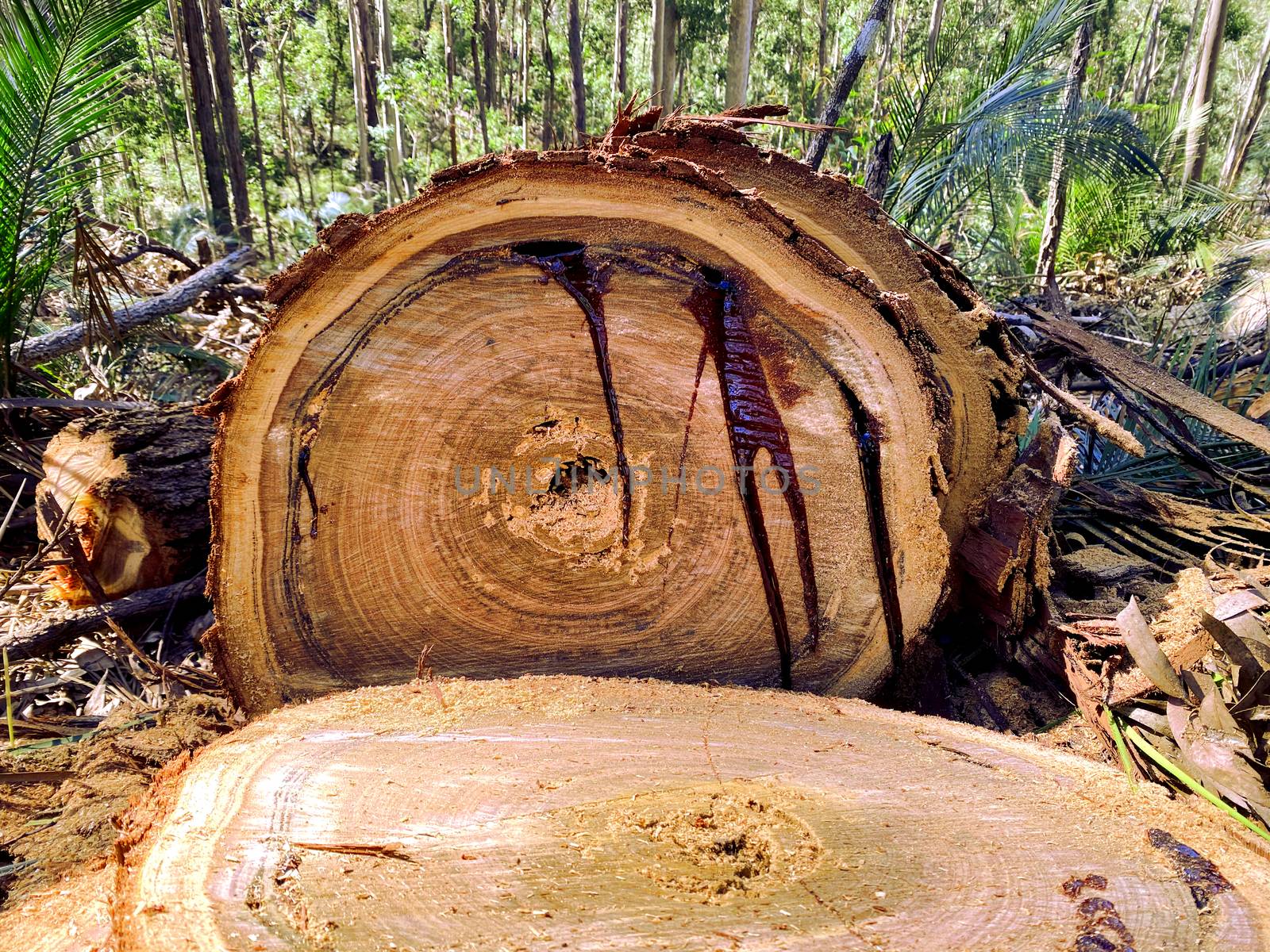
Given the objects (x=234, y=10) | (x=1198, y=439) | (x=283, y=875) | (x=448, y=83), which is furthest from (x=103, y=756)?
(x=234, y=10)

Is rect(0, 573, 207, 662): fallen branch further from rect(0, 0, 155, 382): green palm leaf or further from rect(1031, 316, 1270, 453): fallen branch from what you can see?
rect(1031, 316, 1270, 453): fallen branch

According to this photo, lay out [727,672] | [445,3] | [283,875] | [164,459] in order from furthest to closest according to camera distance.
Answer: [445,3] < [164,459] < [727,672] < [283,875]

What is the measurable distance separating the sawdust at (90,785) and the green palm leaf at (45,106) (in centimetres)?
183

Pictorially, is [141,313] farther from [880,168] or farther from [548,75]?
[548,75]

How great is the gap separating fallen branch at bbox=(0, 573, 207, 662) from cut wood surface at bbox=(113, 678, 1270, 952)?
44.0 inches

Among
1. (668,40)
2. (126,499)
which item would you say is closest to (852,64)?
(126,499)

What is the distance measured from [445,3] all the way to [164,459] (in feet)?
61.0

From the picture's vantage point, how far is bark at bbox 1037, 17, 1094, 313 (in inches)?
217

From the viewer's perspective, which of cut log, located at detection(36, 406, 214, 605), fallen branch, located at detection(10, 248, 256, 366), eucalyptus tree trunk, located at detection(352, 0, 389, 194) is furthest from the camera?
eucalyptus tree trunk, located at detection(352, 0, 389, 194)

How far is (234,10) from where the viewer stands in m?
16.3

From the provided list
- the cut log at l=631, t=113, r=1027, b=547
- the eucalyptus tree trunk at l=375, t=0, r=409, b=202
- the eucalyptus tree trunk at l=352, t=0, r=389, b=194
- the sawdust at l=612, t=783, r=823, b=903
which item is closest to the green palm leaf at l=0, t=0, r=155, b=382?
the cut log at l=631, t=113, r=1027, b=547

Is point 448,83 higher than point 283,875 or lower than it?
higher

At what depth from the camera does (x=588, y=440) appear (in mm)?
1602

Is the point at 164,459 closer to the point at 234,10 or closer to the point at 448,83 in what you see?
Result: the point at 448,83
